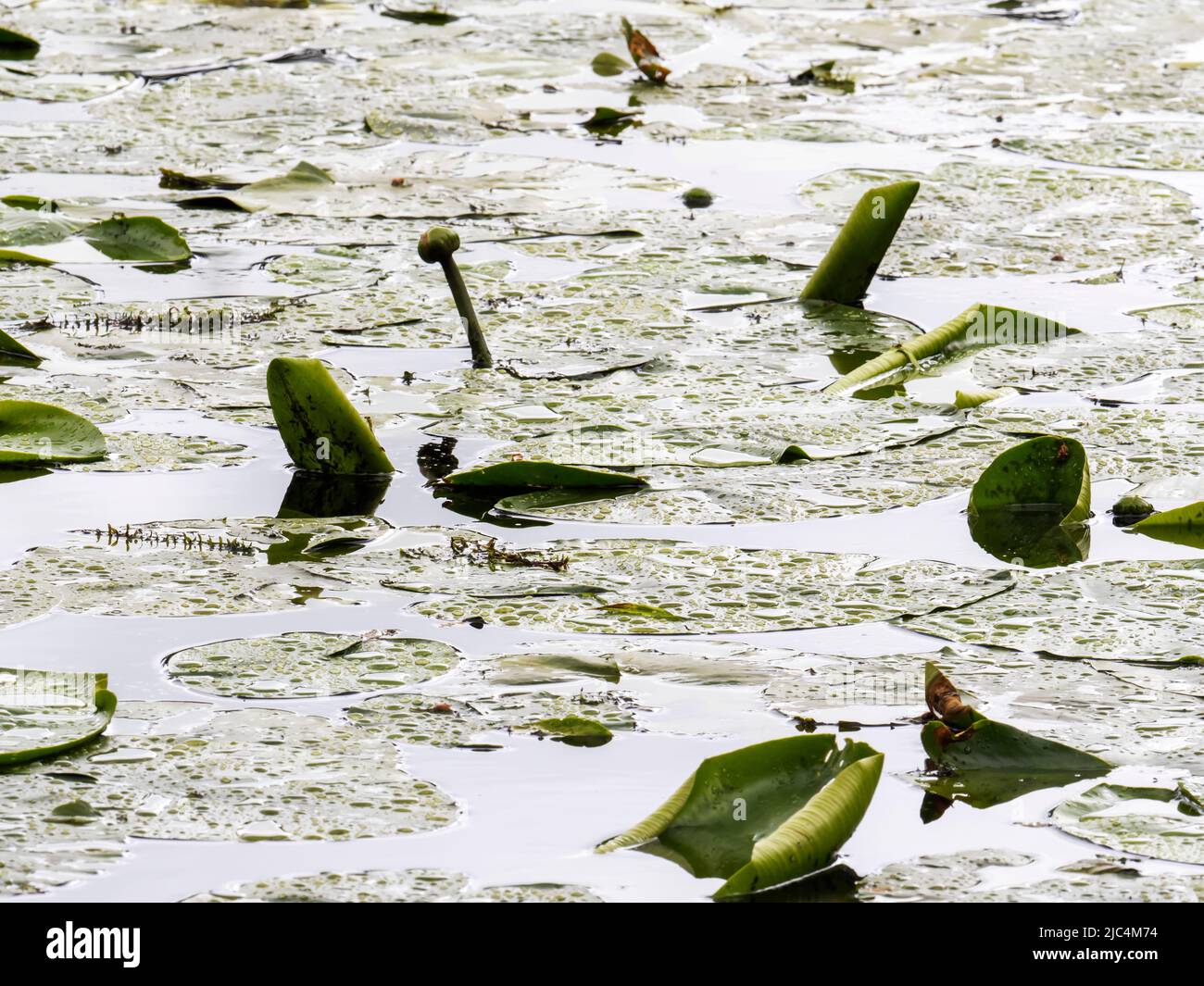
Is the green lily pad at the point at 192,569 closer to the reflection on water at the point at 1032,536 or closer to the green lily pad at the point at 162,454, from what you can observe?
the green lily pad at the point at 162,454

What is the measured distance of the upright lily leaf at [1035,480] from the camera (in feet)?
9.70

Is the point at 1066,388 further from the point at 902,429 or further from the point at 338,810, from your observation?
the point at 338,810

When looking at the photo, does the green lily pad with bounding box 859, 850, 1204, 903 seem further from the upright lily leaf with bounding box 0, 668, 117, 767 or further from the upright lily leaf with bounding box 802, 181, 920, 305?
the upright lily leaf with bounding box 802, 181, 920, 305

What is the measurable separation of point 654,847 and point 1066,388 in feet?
5.87

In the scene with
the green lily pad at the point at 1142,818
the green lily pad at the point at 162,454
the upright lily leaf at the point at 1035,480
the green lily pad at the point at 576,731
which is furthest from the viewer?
the green lily pad at the point at 162,454


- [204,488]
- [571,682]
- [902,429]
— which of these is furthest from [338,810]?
[902,429]

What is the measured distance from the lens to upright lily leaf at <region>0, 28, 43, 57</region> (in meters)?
5.93

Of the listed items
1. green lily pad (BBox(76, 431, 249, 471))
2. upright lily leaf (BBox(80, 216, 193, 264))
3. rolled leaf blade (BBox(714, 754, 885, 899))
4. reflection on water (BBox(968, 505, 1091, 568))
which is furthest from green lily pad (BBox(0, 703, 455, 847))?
upright lily leaf (BBox(80, 216, 193, 264))

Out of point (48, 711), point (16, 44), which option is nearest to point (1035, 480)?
point (48, 711)

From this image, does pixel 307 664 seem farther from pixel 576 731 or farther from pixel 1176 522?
pixel 1176 522

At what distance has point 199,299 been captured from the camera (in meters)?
3.89

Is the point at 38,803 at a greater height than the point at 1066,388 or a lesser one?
lesser

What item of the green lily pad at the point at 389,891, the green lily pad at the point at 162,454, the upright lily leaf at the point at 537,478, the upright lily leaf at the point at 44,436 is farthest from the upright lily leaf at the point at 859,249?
the green lily pad at the point at 389,891

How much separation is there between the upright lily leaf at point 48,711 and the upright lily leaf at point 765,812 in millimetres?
648
